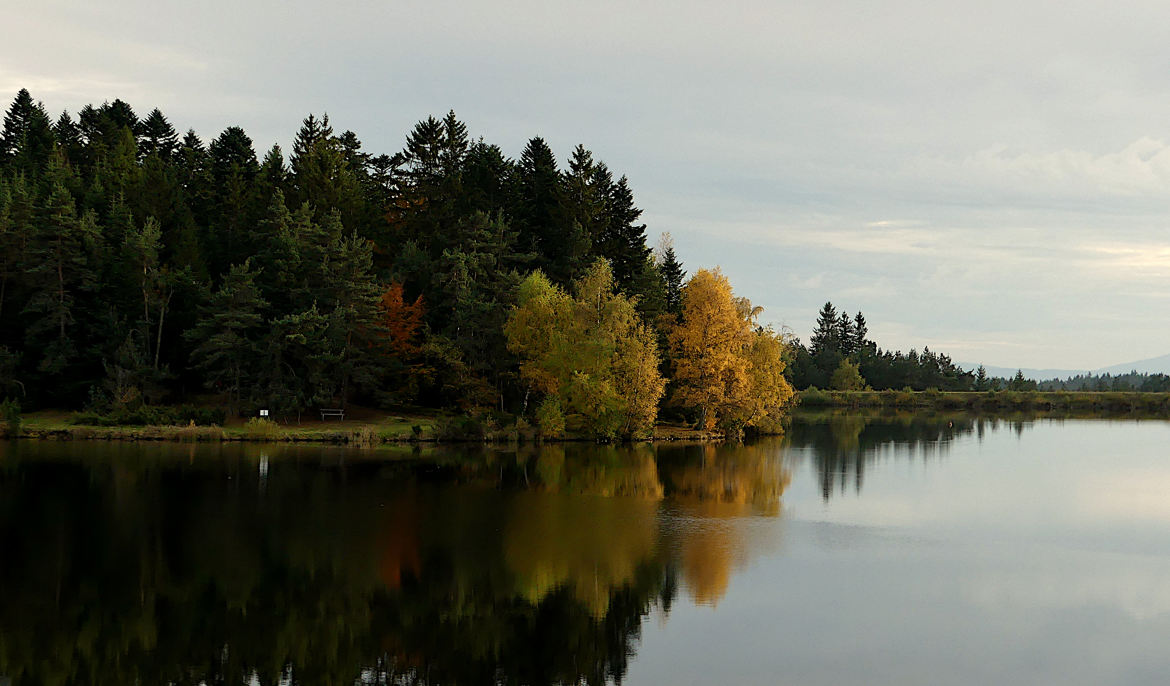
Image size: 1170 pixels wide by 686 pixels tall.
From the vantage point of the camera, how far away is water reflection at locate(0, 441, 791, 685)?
18547mm

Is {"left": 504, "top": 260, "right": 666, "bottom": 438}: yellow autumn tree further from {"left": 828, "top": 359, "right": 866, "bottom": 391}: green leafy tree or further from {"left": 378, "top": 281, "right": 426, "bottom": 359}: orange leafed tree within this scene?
{"left": 828, "top": 359, "right": 866, "bottom": 391}: green leafy tree

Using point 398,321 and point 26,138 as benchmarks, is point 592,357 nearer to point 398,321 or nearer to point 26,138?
point 398,321

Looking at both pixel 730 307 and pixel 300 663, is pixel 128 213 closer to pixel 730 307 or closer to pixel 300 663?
pixel 730 307

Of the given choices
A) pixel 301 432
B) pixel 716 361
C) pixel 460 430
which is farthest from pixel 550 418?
pixel 301 432

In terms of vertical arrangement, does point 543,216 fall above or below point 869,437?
above

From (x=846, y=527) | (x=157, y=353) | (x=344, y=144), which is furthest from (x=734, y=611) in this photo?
(x=344, y=144)

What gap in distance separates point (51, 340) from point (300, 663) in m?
66.0

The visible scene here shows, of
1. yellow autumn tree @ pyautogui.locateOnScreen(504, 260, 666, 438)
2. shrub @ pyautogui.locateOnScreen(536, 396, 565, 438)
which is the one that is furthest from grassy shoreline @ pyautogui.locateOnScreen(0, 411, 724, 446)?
yellow autumn tree @ pyautogui.locateOnScreen(504, 260, 666, 438)

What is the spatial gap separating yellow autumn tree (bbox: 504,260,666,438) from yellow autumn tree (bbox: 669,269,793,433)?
5341 mm

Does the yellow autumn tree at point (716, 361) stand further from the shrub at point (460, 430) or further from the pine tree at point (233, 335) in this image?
the pine tree at point (233, 335)

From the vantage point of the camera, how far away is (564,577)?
25.6 meters

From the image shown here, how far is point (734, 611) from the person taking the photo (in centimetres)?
2277

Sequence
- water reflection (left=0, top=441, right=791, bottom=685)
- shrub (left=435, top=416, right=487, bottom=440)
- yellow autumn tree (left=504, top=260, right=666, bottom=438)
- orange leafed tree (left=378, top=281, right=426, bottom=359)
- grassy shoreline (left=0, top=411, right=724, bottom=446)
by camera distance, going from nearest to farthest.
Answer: water reflection (left=0, top=441, right=791, bottom=685)
grassy shoreline (left=0, top=411, right=724, bottom=446)
shrub (left=435, top=416, right=487, bottom=440)
yellow autumn tree (left=504, top=260, right=666, bottom=438)
orange leafed tree (left=378, top=281, right=426, bottom=359)

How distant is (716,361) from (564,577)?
50202 millimetres
